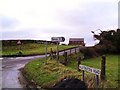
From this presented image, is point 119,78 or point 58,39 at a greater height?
point 58,39

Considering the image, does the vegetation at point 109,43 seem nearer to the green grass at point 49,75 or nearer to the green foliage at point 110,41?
the green foliage at point 110,41

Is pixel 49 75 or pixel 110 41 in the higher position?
pixel 110 41

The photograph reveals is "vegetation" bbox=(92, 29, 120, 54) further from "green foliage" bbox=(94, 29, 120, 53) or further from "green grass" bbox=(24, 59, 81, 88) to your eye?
"green grass" bbox=(24, 59, 81, 88)

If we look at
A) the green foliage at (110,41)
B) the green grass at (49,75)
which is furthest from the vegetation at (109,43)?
the green grass at (49,75)

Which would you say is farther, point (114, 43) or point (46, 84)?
point (114, 43)

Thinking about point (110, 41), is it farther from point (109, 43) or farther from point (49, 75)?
point (49, 75)

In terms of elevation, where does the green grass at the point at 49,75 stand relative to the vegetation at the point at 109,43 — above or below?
below

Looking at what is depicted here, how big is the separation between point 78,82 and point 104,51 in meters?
17.3

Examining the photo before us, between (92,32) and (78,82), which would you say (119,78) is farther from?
(92,32)

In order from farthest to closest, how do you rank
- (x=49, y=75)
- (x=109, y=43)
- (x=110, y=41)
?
1. (x=110, y=41)
2. (x=109, y=43)
3. (x=49, y=75)

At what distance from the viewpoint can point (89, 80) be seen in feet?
44.6

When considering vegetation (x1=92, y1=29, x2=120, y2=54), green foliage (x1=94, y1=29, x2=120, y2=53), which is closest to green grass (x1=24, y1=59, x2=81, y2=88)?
vegetation (x1=92, y1=29, x2=120, y2=54)

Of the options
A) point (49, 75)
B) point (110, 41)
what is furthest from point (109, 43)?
point (49, 75)

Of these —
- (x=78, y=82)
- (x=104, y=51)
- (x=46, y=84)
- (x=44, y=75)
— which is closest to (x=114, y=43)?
(x=104, y=51)
